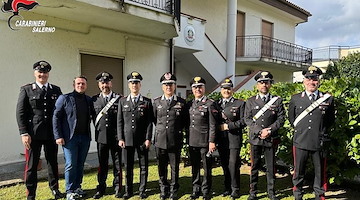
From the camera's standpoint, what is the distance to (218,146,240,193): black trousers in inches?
189

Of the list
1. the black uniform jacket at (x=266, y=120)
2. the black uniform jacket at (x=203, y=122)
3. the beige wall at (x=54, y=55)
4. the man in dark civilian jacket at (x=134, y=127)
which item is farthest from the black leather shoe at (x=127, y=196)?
the beige wall at (x=54, y=55)

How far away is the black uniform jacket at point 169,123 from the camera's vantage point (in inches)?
185

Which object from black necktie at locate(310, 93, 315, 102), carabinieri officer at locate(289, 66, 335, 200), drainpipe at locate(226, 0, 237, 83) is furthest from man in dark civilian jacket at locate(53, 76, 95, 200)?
drainpipe at locate(226, 0, 237, 83)

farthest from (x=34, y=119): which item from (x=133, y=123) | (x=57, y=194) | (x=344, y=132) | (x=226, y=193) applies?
(x=344, y=132)

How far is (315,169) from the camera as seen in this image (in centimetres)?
440

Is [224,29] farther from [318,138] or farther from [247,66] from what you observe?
[318,138]

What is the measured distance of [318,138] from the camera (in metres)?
4.26

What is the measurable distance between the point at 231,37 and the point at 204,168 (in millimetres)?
9669

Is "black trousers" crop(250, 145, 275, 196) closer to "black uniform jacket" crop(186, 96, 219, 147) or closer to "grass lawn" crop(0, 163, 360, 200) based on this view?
"grass lawn" crop(0, 163, 360, 200)

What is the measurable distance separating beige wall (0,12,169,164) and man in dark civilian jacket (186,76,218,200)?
4260 mm

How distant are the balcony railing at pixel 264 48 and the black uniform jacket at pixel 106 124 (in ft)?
37.5

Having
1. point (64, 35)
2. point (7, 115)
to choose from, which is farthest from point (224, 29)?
point (7, 115)

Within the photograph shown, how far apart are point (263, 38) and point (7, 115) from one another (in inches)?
498

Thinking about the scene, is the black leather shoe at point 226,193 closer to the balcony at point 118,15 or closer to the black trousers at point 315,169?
the black trousers at point 315,169
